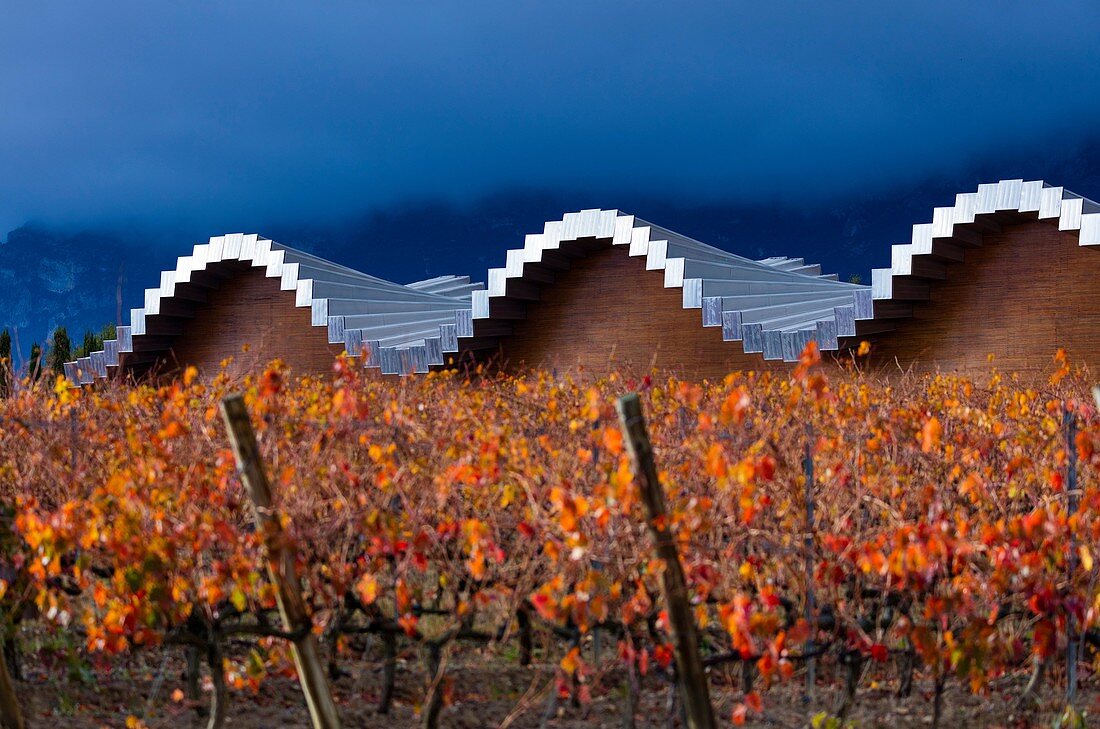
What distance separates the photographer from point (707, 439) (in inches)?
248

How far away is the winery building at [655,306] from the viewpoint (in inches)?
749

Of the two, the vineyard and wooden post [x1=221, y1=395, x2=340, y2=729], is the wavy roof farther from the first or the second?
wooden post [x1=221, y1=395, x2=340, y2=729]

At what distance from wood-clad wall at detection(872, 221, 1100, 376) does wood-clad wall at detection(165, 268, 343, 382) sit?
11040mm

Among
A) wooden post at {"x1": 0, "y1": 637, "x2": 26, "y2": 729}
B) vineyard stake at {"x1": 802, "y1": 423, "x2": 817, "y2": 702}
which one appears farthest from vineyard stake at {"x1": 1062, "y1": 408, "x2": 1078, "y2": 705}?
wooden post at {"x1": 0, "y1": 637, "x2": 26, "y2": 729}

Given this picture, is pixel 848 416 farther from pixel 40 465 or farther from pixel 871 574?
pixel 40 465

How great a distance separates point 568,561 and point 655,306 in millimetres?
16773

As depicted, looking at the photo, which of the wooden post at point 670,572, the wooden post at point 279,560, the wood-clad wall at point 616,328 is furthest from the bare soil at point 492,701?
the wood-clad wall at point 616,328

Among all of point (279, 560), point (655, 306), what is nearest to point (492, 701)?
point (279, 560)

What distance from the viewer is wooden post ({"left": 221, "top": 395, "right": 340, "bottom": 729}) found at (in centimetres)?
464

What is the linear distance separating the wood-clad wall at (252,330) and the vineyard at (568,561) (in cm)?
1661

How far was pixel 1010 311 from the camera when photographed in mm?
19469

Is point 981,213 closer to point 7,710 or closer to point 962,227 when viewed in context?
point 962,227

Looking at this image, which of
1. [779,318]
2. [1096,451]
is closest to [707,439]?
[1096,451]

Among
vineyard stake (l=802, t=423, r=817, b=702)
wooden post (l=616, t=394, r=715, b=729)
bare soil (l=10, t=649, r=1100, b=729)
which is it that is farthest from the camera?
bare soil (l=10, t=649, r=1100, b=729)
